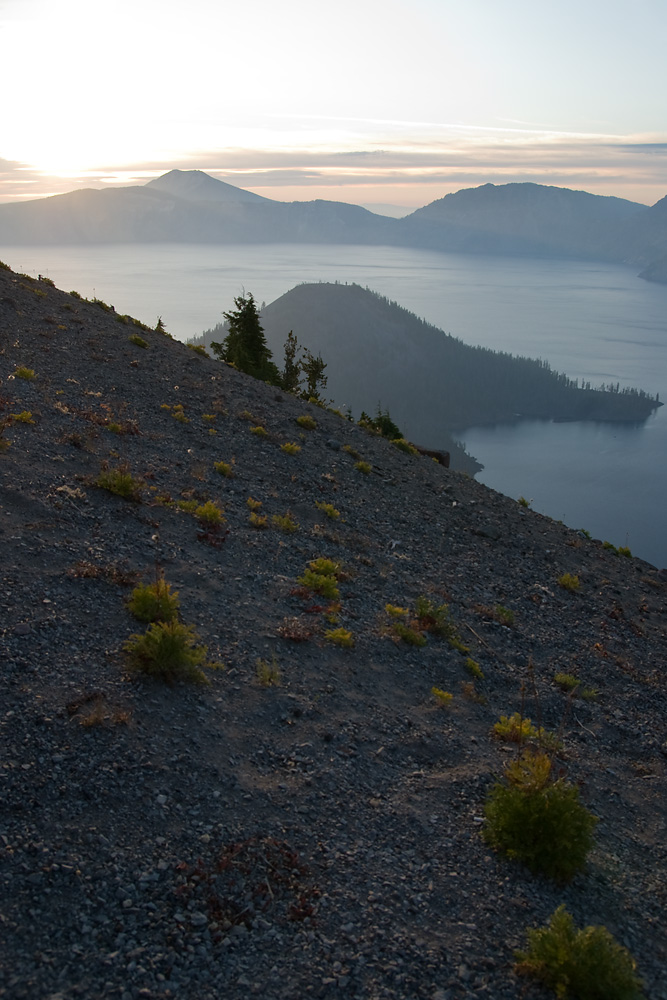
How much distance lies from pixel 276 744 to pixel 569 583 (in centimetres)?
1224

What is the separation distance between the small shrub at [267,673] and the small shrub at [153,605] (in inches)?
60.3

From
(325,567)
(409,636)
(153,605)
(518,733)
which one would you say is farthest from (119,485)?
(518,733)

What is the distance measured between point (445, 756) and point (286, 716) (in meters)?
2.39

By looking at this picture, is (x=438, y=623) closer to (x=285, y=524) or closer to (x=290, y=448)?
(x=285, y=524)

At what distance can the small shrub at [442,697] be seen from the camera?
411 inches

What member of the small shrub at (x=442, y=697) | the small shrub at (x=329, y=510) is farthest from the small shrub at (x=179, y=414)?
the small shrub at (x=442, y=697)

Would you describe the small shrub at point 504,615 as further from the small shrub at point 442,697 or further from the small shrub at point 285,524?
the small shrub at point 285,524

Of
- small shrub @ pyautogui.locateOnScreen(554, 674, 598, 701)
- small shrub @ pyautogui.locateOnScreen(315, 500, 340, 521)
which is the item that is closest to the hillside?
small shrub @ pyautogui.locateOnScreen(315, 500, 340, 521)

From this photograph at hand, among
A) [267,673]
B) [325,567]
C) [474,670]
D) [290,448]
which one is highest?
[290,448]

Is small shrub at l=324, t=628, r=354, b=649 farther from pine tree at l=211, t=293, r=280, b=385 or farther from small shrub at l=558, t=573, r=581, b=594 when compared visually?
pine tree at l=211, t=293, r=280, b=385

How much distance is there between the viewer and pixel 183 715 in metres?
8.21

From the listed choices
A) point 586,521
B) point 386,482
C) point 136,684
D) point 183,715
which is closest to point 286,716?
point 183,715

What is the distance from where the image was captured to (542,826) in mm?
7121

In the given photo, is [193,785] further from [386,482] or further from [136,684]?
[386,482]
